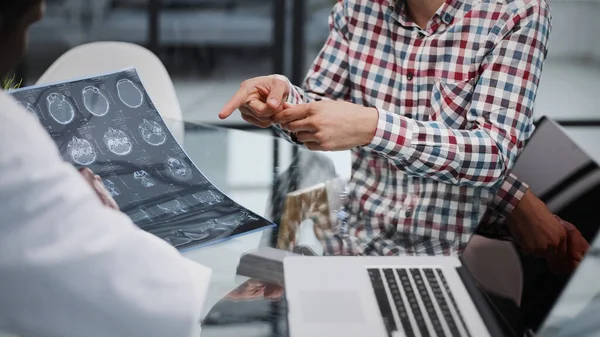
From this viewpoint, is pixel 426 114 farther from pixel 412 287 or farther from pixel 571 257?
pixel 571 257

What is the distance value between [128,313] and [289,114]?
77 cm

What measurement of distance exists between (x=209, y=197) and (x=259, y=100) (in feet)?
0.81

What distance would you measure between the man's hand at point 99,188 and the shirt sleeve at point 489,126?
0.51 metres

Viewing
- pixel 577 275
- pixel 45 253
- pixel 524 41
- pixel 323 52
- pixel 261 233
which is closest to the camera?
pixel 45 253

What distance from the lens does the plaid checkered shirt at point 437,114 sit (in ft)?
5.12

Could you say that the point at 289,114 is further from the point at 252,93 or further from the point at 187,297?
the point at 187,297

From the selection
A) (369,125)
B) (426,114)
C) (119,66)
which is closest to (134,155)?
(369,125)

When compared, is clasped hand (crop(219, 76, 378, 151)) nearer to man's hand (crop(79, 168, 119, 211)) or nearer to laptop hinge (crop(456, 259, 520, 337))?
man's hand (crop(79, 168, 119, 211))

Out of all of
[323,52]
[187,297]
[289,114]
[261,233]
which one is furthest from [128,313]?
[323,52]

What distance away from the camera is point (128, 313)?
0.82 meters

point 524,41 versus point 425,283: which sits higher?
point 524,41

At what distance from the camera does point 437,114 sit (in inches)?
68.6

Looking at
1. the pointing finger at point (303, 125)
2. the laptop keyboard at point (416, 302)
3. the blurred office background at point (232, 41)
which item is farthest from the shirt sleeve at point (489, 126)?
the blurred office background at point (232, 41)

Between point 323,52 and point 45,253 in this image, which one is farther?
point 323,52
